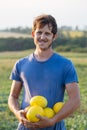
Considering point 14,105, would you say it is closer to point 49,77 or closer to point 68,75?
point 49,77

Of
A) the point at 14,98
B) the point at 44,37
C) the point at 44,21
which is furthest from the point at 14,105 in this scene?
the point at 44,21

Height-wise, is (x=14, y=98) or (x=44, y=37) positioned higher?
(x=44, y=37)

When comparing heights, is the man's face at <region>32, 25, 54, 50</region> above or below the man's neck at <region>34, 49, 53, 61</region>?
above

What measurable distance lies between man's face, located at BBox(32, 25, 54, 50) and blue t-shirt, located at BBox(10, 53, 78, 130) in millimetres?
126

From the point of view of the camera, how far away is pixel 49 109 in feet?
13.5

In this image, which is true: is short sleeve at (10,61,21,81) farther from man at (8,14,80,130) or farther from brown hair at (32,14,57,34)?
brown hair at (32,14,57,34)

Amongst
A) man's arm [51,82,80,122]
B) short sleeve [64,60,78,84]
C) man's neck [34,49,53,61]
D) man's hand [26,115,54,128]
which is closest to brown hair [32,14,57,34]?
man's neck [34,49,53,61]

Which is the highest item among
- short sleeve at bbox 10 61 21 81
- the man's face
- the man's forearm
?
the man's face

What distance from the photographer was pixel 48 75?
4.22 meters

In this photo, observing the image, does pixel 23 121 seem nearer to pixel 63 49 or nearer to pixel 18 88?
pixel 18 88

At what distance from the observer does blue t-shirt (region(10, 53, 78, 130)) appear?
421cm

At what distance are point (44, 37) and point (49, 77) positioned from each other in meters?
0.37

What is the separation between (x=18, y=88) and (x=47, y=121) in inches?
24.0

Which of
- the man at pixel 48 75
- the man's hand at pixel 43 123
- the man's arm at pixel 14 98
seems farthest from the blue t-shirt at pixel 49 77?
the man's hand at pixel 43 123
